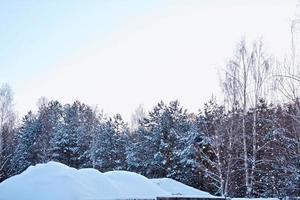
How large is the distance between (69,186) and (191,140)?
51.6 feet

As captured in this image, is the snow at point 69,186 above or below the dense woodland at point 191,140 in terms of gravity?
below

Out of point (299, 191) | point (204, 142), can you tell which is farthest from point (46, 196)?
point (204, 142)

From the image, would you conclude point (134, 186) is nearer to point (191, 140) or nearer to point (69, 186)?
point (69, 186)

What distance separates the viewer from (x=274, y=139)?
67.2 ft

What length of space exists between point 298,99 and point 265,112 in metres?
10.8

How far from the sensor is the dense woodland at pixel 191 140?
20.2 m

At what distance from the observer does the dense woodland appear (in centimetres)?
2019

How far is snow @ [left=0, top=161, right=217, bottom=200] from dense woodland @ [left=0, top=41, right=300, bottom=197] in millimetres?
6121

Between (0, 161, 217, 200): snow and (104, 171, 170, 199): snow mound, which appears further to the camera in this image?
(104, 171, 170, 199): snow mound

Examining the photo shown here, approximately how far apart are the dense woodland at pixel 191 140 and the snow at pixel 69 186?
6.12m

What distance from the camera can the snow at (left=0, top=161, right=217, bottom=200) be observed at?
12.8 m

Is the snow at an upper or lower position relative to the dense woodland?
lower

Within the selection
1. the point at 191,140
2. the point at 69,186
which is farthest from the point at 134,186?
the point at 191,140

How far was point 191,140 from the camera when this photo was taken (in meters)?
27.8
